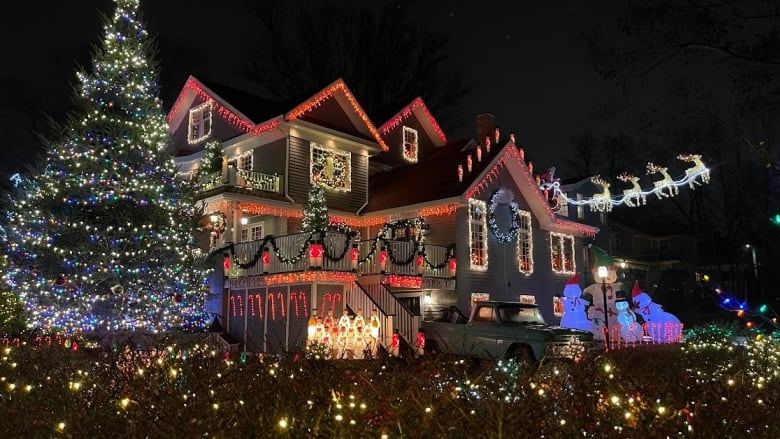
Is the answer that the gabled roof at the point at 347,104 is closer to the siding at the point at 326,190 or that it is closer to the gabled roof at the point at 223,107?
the siding at the point at 326,190

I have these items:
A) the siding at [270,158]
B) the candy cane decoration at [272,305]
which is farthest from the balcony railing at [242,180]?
the candy cane decoration at [272,305]

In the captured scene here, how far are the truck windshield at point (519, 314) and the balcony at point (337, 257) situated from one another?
4.23m

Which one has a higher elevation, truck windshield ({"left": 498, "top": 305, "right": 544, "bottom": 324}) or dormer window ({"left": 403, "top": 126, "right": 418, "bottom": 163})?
dormer window ({"left": 403, "top": 126, "right": 418, "bottom": 163})

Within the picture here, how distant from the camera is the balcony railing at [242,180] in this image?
69.2 ft

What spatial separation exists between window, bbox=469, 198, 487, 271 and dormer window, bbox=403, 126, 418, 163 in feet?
20.4

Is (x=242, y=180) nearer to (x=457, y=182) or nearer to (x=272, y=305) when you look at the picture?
(x=272, y=305)

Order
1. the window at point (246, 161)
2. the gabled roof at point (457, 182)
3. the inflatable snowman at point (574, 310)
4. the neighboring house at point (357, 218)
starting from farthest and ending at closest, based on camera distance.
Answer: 1. the window at point (246, 161)
2. the gabled roof at point (457, 182)
3. the inflatable snowman at point (574, 310)
4. the neighboring house at point (357, 218)

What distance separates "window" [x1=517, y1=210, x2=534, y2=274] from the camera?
24.9 metres

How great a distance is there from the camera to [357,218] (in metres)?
24.1

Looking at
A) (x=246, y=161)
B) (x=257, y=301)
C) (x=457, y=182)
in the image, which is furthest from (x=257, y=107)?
(x=257, y=301)

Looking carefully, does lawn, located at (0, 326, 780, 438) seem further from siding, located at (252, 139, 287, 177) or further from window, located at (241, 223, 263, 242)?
window, located at (241, 223, 263, 242)

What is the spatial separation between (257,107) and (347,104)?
139 inches

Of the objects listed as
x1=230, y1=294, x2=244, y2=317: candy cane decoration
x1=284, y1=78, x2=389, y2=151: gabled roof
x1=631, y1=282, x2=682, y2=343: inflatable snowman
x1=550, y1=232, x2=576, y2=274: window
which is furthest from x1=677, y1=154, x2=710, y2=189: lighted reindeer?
x1=230, y1=294, x2=244, y2=317: candy cane decoration

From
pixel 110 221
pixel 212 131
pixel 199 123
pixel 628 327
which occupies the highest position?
pixel 199 123
